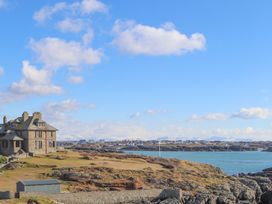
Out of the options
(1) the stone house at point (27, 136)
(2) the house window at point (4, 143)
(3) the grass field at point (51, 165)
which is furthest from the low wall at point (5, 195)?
(2) the house window at point (4, 143)

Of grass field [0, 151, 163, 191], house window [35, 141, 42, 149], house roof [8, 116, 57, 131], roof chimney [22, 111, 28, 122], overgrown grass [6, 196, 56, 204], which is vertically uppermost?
roof chimney [22, 111, 28, 122]

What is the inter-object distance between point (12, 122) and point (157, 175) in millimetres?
34175

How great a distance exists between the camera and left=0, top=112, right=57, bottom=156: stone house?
10194 cm

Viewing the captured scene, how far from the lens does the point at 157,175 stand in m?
90.3

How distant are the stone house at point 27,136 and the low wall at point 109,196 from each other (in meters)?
36.1

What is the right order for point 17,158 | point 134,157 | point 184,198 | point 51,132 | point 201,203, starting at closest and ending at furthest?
point 201,203
point 184,198
point 17,158
point 51,132
point 134,157

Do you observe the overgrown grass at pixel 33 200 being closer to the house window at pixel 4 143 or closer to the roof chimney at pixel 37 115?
the house window at pixel 4 143

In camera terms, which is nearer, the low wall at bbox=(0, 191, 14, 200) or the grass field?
the low wall at bbox=(0, 191, 14, 200)

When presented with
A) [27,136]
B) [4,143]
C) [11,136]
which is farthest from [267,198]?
[4,143]

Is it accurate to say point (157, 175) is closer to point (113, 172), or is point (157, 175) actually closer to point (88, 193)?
point (113, 172)

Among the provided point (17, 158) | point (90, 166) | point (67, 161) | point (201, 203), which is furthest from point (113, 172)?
point (201, 203)

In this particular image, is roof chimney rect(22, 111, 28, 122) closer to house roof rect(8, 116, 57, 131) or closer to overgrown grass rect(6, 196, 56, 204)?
house roof rect(8, 116, 57, 131)

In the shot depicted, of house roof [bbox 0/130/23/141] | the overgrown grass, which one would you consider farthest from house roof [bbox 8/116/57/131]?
the overgrown grass

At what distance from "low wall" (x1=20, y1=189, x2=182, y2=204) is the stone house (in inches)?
1422
